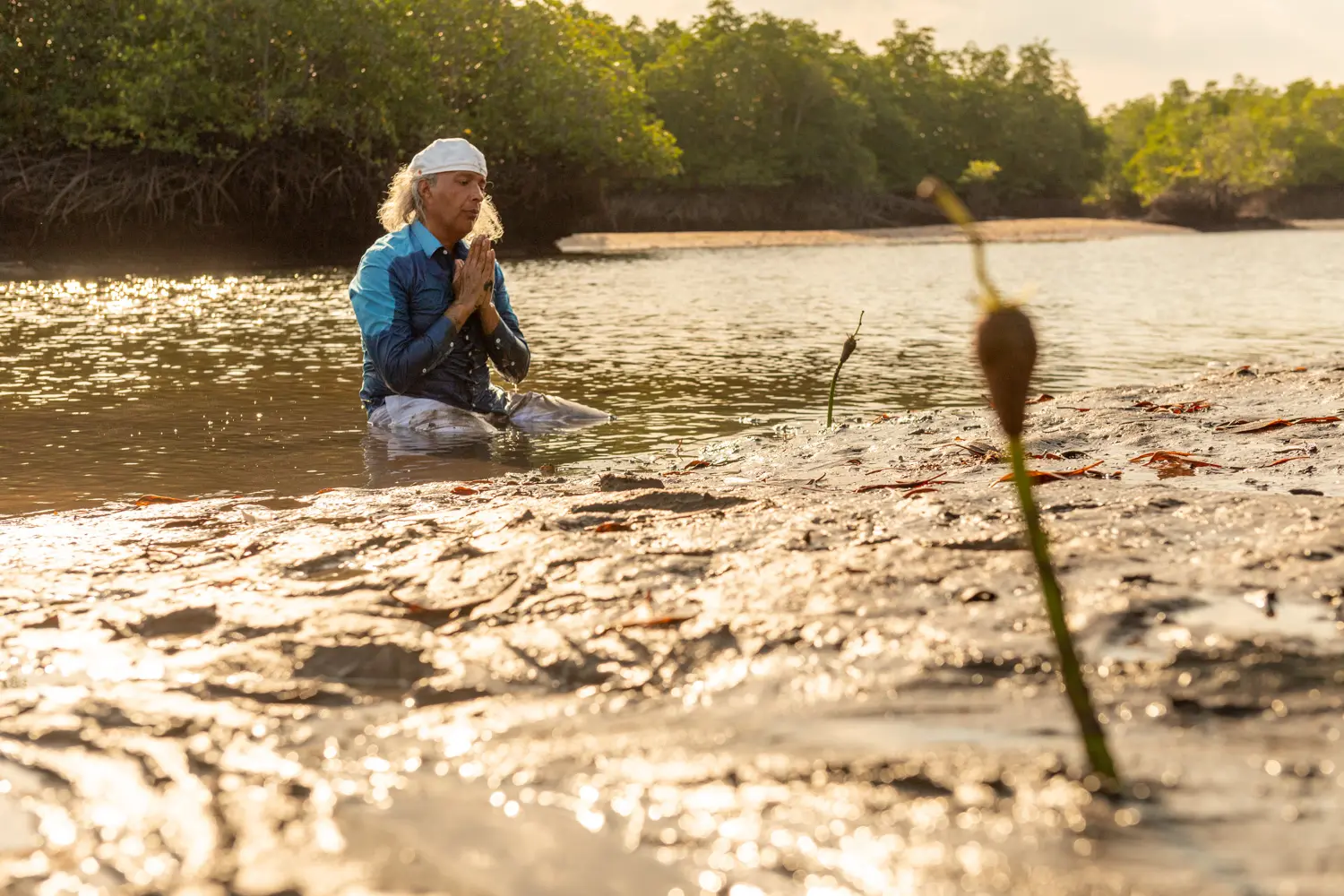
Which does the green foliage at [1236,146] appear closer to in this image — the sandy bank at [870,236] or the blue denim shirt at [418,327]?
the sandy bank at [870,236]

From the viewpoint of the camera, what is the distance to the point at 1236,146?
8431cm

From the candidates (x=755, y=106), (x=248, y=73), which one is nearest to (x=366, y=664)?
(x=248, y=73)

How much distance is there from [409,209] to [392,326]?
2.25ft

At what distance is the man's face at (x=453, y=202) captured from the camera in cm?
646

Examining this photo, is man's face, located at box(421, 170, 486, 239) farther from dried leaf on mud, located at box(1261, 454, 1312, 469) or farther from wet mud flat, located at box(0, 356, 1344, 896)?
dried leaf on mud, located at box(1261, 454, 1312, 469)

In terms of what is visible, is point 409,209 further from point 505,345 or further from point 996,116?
point 996,116

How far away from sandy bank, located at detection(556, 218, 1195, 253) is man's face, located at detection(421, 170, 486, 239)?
3086 centimetres

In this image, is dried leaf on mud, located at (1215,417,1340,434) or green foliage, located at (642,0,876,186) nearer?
dried leaf on mud, located at (1215,417,1340,434)

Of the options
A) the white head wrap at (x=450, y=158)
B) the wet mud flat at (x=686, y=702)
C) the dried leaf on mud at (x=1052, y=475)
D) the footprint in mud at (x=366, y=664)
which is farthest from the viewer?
the white head wrap at (x=450, y=158)

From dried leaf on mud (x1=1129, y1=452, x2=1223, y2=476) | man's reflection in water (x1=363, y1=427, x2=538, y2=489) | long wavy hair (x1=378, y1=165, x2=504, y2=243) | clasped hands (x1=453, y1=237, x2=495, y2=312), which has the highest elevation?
long wavy hair (x1=378, y1=165, x2=504, y2=243)

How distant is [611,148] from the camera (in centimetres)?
3678

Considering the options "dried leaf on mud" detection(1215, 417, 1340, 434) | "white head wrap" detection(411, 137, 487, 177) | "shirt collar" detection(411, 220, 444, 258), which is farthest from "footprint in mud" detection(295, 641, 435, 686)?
"dried leaf on mud" detection(1215, 417, 1340, 434)

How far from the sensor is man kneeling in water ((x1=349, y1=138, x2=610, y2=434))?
6.49 m

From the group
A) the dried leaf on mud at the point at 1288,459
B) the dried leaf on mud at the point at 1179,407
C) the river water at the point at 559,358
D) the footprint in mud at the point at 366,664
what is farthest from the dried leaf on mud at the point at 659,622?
the dried leaf on mud at the point at 1179,407
